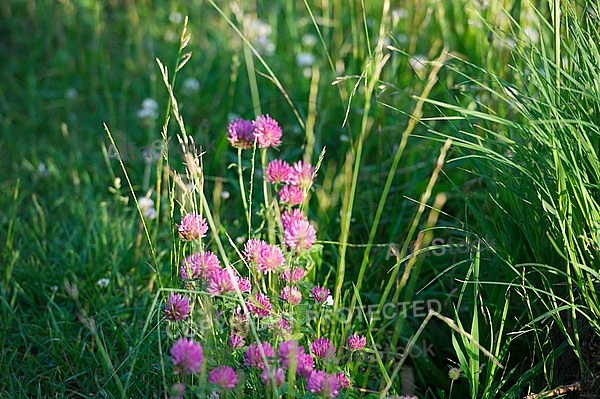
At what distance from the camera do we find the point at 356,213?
2332 millimetres

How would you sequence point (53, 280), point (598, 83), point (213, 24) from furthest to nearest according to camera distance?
point (213, 24) < point (53, 280) < point (598, 83)

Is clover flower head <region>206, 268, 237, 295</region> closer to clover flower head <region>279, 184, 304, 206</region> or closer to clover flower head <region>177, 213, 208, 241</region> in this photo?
clover flower head <region>177, 213, 208, 241</region>

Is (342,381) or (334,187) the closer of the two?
A: (342,381)

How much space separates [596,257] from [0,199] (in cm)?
181

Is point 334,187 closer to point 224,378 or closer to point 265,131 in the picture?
point 265,131

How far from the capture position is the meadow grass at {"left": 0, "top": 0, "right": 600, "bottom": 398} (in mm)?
1603

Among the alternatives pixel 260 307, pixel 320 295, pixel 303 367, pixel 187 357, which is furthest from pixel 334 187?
pixel 187 357

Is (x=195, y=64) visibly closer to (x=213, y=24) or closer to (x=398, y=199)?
(x=213, y=24)

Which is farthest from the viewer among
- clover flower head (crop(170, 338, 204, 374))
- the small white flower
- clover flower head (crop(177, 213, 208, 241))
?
the small white flower

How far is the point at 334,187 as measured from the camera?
7.72 feet

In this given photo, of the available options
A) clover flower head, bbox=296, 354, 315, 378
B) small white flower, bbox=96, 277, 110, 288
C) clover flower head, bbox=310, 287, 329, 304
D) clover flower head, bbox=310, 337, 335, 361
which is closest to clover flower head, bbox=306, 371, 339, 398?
clover flower head, bbox=296, 354, 315, 378

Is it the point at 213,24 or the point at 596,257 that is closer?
the point at 596,257

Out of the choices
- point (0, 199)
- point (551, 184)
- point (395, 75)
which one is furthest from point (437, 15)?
point (0, 199)

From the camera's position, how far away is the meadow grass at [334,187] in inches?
63.1
